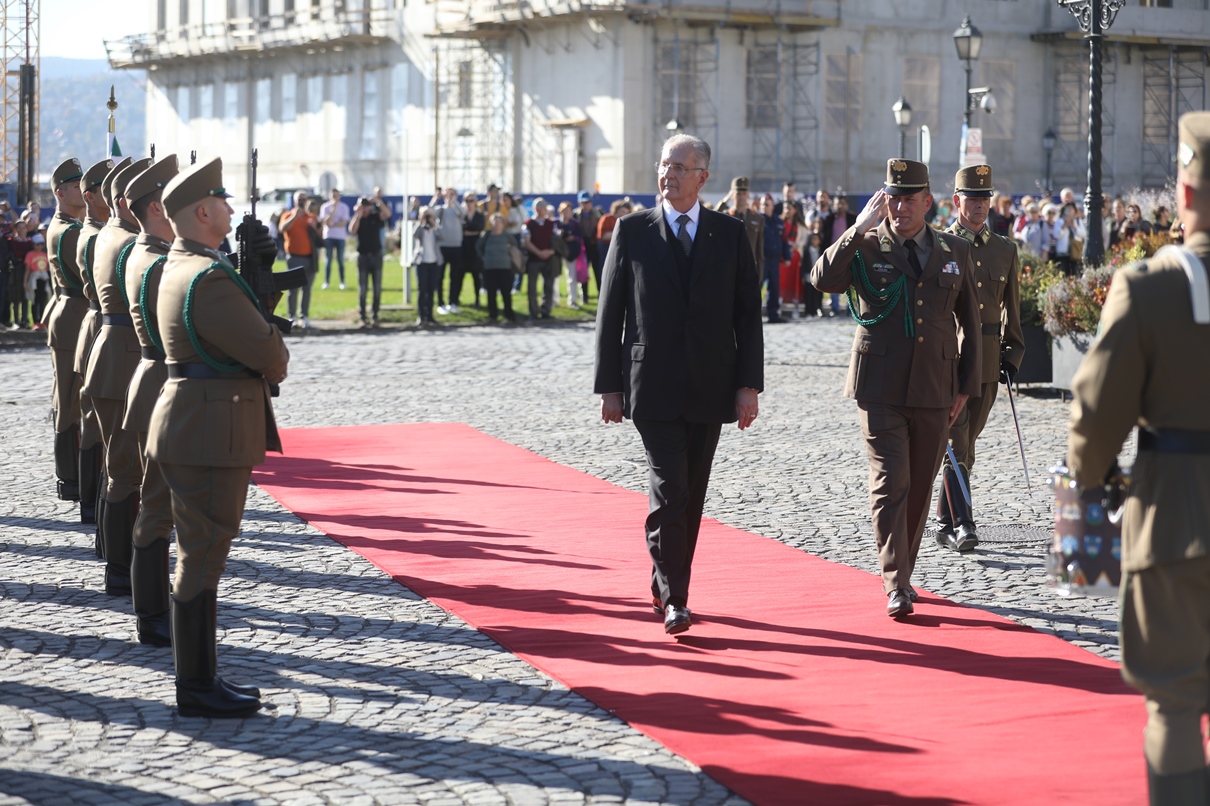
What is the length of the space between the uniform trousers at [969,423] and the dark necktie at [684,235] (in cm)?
250

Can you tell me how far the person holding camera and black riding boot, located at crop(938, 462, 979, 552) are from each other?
16018 mm

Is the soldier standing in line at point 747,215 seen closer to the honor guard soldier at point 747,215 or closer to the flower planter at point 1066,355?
the honor guard soldier at point 747,215

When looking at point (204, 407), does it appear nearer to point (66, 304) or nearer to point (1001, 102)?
point (66, 304)

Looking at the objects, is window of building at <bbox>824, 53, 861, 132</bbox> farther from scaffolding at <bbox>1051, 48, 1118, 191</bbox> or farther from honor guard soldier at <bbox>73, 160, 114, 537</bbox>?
honor guard soldier at <bbox>73, 160, 114, 537</bbox>

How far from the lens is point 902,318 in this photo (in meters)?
7.48

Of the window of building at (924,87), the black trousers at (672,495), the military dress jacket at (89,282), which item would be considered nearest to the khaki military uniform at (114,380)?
the military dress jacket at (89,282)

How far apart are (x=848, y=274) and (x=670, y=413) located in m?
1.16

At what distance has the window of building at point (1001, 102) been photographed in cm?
4747

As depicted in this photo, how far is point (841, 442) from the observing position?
13031 millimetres

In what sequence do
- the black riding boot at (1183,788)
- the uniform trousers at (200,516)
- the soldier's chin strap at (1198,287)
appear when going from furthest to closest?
the uniform trousers at (200,516) → the black riding boot at (1183,788) → the soldier's chin strap at (1198,287)

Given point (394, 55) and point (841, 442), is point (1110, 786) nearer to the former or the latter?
point (841, 442)

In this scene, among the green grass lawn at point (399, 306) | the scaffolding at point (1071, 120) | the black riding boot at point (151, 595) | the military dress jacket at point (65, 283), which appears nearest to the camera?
the black riding boot at point (151, 595)

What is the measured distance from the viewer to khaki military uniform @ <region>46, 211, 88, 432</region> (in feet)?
30.0

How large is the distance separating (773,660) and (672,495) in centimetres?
85
